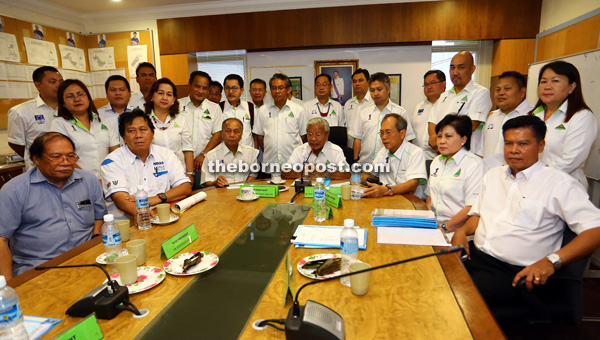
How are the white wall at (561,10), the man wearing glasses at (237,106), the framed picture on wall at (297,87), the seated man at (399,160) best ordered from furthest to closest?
the framed picture on wall at (297,87), the man wearing glasses at (237,106), the white wall at (561,10), the seated man at (399,160)

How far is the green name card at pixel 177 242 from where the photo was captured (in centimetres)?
144

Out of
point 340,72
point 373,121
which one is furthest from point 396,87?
point 373,121

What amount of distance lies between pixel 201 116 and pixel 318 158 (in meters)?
1.59

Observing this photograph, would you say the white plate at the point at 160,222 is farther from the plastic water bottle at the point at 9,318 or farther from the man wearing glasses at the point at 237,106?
the man wearing glasses at the point at 237,106

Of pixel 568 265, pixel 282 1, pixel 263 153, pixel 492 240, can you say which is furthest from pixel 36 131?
pixel 568 265

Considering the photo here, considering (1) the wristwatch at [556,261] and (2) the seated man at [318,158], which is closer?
(1) the wristwatch at [556,261]

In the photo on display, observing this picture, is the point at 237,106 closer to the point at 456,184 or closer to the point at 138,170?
the point at 138,170

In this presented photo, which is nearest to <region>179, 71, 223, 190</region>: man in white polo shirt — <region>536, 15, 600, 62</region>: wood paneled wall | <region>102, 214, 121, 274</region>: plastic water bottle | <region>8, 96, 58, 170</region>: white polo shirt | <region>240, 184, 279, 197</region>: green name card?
Answer: <region>8, 96, 58, 170</region>: white polo shirt

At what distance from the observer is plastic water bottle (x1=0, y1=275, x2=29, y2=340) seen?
911 millimetres

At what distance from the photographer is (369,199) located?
2355 mm

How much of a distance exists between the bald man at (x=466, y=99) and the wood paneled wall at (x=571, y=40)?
114 cm

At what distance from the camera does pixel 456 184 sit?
230 centimetres

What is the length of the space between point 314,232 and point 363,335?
2.52 ft

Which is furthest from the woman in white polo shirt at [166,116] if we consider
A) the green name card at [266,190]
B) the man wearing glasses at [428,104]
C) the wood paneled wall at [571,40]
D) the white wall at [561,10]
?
the white wall at [561,10]
